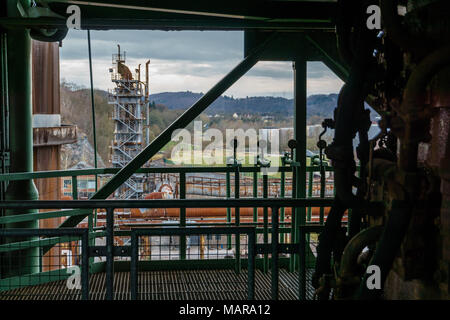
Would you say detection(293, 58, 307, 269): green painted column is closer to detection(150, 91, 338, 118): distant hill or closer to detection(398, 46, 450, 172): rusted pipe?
detection(150, 91, 338, 118): distant hill

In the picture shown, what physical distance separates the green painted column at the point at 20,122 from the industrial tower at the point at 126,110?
1220mm

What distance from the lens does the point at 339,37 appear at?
2975 mm

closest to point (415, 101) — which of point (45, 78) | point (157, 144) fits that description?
point (157, 144)

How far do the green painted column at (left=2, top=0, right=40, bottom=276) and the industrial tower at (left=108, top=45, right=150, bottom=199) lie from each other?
1220 millimetres

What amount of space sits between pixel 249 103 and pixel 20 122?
3089mm

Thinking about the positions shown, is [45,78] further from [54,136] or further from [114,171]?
[114,171]

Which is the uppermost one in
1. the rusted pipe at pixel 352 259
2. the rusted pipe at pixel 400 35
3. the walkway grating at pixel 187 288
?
the rusted pipe at pixel 400 35

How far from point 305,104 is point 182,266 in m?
2.58

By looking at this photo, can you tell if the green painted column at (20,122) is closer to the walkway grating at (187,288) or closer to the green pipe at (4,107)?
the green pipe at (4,107)

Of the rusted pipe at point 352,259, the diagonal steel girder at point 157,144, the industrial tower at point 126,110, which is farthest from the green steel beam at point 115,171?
the rusted pipe at point 352,259

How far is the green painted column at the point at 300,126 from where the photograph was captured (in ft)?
20.8

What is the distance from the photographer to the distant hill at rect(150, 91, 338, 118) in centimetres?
693

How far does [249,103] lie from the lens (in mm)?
7133
